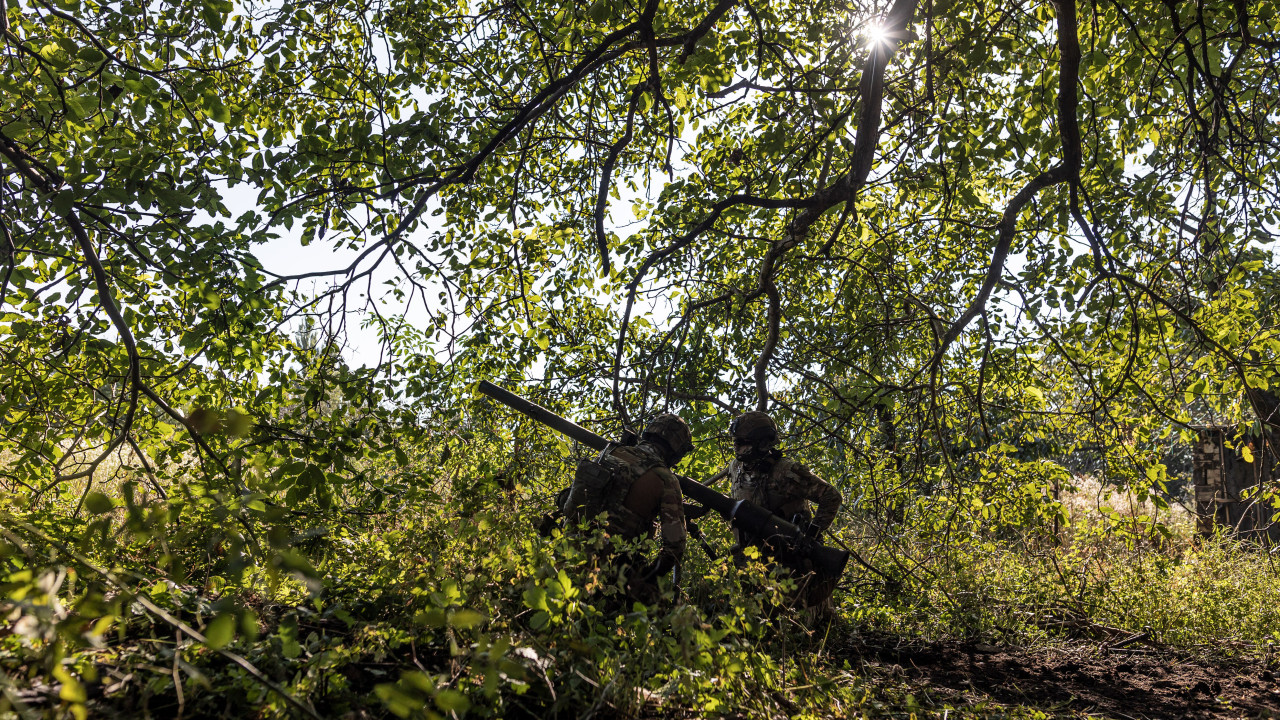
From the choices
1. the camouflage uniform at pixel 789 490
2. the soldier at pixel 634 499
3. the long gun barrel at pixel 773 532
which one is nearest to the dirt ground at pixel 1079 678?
the long gun barrel at pixel 773 532

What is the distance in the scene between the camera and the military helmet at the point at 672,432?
5.11m

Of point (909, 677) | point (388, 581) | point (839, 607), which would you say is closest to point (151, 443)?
point (388, 581)

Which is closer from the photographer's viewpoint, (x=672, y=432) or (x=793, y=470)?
(x=672, y=432)

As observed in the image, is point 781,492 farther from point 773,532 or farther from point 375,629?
point 375,629

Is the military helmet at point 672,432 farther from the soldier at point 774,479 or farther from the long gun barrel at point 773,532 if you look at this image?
the soldier at point 774,479

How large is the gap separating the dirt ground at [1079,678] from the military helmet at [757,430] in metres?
1.55

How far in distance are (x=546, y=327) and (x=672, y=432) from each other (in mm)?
1988

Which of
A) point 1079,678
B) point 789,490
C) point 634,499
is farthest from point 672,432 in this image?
point 1079,678

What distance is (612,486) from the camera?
4664 mm

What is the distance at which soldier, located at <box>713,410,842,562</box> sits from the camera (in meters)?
5.69

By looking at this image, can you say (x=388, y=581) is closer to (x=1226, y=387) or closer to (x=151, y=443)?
(x=151, y=443)

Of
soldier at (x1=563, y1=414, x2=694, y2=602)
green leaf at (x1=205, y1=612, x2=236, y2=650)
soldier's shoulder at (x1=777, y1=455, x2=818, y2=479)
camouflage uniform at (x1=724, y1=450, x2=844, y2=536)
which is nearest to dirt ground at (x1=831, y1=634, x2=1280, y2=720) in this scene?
camouflage uniform at (x1=724, y1=450, x2=844, y2=536)

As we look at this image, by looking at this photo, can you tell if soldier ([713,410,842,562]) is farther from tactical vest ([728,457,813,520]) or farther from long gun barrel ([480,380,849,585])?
long gun barrel ([480,380,849,585])

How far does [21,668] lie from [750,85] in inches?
162
